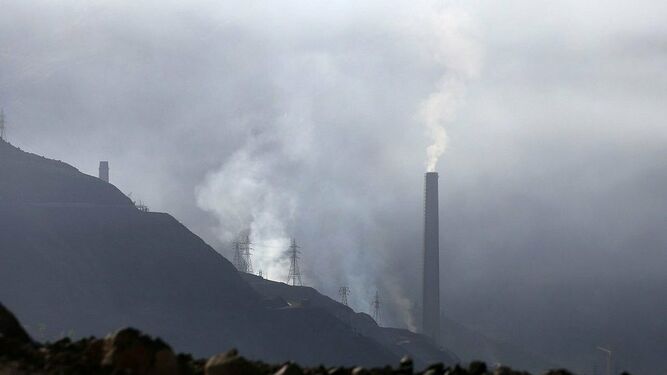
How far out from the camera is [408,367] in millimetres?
18938

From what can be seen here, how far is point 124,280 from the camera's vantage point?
171 metres

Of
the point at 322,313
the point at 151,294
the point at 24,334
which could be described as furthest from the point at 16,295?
the point at 24,334

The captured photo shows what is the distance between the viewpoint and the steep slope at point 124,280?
158m

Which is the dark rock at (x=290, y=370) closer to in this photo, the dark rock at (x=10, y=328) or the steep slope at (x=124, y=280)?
the dark rock at (x=10, y=328)

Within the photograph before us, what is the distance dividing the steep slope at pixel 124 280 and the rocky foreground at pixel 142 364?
12905 cm

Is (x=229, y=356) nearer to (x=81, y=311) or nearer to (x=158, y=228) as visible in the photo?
(x=81, y=311)

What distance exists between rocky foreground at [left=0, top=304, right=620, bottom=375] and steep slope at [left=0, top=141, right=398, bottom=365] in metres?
129

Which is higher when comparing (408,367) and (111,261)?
(111,261)

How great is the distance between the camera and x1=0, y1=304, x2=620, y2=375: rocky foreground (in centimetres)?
1817

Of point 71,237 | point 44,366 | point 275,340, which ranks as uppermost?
point 71,237

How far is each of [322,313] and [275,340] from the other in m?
14.8

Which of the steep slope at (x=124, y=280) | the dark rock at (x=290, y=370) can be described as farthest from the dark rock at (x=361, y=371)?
the steep slope at (x=124, y=280)

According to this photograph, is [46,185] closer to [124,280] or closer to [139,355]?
[124,280]

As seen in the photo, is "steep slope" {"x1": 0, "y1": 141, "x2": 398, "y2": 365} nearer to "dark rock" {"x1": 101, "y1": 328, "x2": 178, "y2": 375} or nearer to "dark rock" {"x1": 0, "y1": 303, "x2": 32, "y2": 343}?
"dark rock" {"x1": 0, "y1": 303, "x2": 32, "y2": 343}
